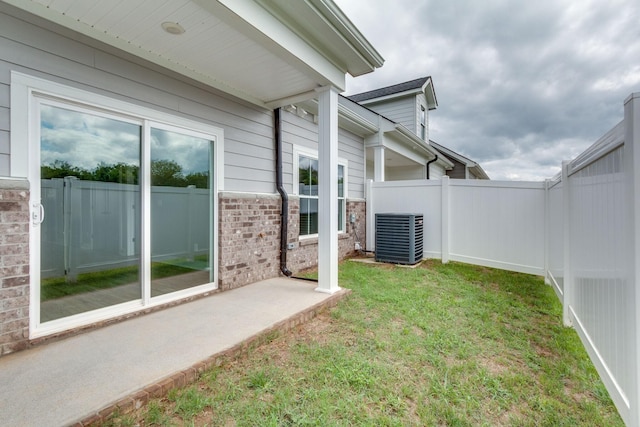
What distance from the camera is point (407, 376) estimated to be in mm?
2266

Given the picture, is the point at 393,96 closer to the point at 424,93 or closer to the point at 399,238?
the point at 424,93

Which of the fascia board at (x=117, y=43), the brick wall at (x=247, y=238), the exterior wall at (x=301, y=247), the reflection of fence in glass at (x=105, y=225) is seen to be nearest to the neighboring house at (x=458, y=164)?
the exterior wall at (x=301, y=247)

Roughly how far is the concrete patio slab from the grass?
13 cm

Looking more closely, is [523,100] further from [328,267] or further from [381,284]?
[328,267]

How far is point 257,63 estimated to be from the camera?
3371mm

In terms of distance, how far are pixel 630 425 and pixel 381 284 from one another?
130 inches

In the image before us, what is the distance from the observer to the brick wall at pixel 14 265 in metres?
2.30

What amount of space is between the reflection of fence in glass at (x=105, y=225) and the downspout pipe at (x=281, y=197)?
4.82 feet

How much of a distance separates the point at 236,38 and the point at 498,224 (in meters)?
5.46

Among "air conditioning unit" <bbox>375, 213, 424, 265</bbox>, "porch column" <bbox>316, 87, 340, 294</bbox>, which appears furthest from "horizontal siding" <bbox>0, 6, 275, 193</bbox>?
"air conditioning unit" <bbox>375, 213, 424, 265</bbox>

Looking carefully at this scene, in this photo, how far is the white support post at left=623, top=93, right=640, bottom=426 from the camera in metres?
1.39

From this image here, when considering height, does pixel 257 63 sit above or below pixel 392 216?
above

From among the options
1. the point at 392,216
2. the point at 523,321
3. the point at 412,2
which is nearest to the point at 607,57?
the point at 412,2

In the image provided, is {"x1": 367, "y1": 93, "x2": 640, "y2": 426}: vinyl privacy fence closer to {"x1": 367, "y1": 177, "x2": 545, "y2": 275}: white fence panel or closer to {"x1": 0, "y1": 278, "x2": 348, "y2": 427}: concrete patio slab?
{"x1": 367, "y1": 177, "x2": 545, "y2": 275}: white fence panel
